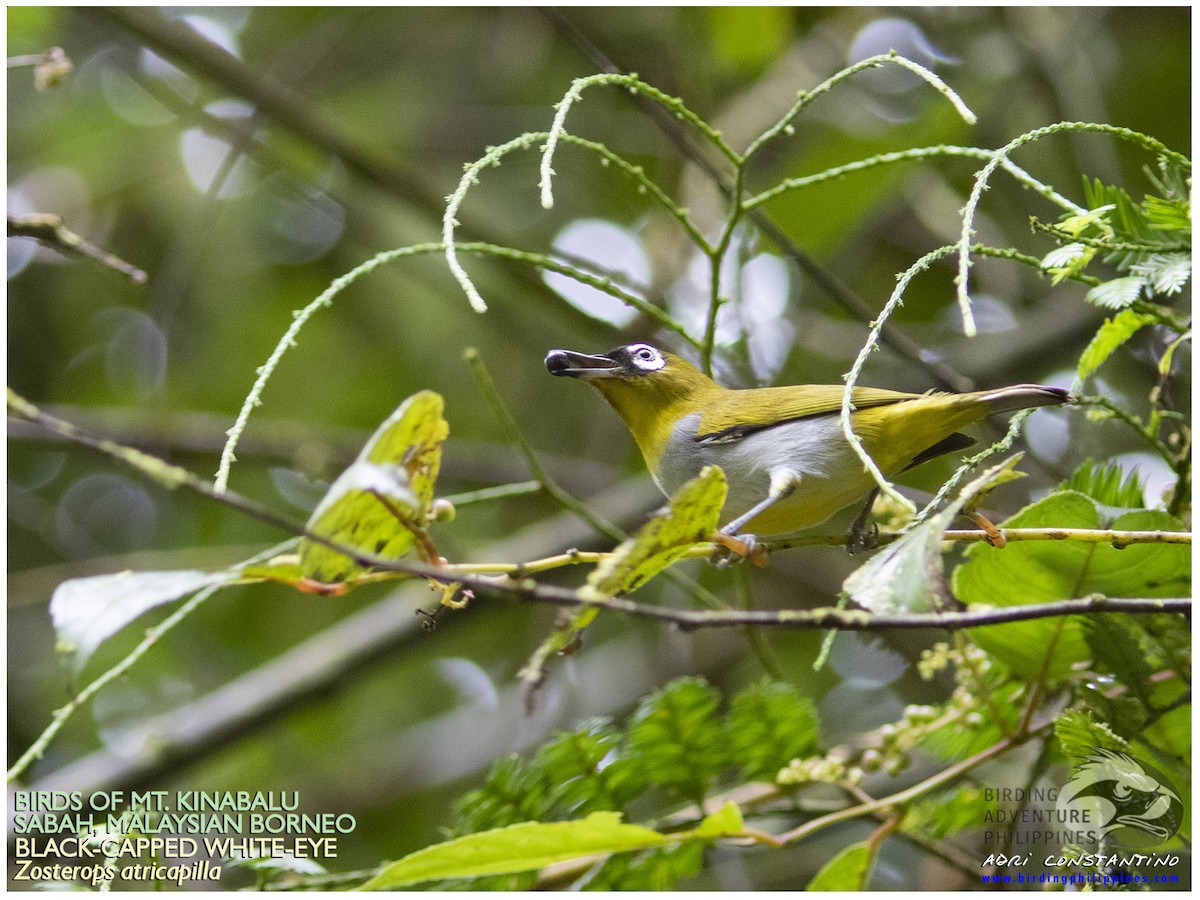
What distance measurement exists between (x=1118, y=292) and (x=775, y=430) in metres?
0.84

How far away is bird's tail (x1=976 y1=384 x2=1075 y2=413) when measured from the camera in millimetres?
1646

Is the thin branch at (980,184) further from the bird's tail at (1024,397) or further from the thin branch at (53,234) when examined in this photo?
the thin branch at (53,234)

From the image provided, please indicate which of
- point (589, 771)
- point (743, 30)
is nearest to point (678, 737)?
point (589, 771)

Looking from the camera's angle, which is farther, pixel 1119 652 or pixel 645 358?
pixel 645 358

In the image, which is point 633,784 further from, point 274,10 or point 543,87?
point 274,10

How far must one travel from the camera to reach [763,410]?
2340 mm

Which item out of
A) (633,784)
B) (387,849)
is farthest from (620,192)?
(633,784)

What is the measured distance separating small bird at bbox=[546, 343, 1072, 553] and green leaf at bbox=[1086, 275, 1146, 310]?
0.51ft

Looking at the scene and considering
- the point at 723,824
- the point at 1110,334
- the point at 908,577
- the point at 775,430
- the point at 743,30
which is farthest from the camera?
the point at 743,30

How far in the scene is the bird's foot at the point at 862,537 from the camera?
1.86m

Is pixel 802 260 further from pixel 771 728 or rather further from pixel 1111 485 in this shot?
pixel 771 728

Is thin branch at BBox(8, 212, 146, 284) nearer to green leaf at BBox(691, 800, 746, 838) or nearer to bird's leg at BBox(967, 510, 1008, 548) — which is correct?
green leaf at BBox(691, 800, 746, 838)

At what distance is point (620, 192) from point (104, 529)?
3043 mm

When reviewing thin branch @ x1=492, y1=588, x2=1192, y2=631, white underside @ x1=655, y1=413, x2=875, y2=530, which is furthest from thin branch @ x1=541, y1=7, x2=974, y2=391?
thin branch @ x1=492, y1=588, x2=1192, y2=631
